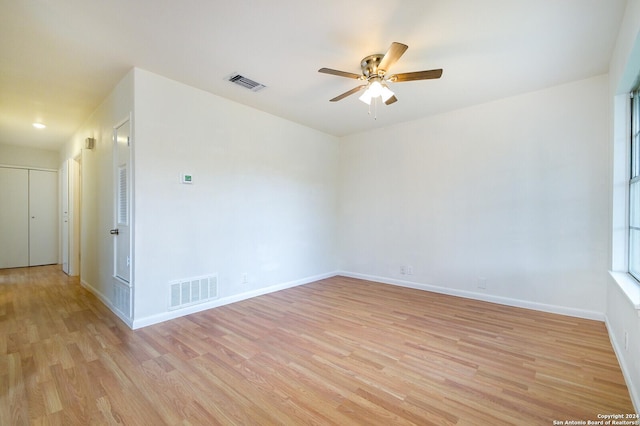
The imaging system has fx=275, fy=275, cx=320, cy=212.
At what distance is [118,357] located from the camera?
228 cm

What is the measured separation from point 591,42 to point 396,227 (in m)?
3.06

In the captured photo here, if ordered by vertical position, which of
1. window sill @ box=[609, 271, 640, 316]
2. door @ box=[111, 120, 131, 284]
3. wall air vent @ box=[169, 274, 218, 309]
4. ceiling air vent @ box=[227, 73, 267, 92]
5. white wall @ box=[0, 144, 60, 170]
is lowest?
wall air vent @ box=[169, 274, 218, 309]

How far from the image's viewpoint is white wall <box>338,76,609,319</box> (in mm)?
3115

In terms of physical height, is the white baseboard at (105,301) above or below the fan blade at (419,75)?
below

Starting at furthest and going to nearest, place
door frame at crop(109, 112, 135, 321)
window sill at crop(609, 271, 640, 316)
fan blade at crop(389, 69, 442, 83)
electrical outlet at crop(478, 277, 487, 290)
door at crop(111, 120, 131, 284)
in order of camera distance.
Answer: electrical outlet at crop(478, 277, 487, 290) < door at crop(111, 120, 131, 284) < door frame at crop(109, 112, 135, 321) < fan blade at crop(389, 69, 442, 83) < window sill at crop(609, 271, 640, 316)

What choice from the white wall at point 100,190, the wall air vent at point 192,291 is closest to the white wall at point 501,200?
the wall air vent at point 192,291

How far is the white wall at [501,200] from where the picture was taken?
10.2 ft

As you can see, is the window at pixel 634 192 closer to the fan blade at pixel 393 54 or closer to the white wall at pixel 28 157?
the fan blade at pixel 393 54

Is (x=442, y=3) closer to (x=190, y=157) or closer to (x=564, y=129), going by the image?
(x=564, y=129)

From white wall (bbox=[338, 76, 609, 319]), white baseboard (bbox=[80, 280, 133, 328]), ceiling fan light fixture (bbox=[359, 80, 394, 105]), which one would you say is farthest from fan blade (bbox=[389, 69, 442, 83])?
white baseboard (bbox=[80, 280, 133, 328])

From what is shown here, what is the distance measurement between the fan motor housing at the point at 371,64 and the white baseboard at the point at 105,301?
11.5 feet

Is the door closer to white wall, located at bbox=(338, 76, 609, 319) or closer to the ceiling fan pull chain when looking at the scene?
the ceiling fan pull chain

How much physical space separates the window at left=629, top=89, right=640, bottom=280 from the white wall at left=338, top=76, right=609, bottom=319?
628 mm

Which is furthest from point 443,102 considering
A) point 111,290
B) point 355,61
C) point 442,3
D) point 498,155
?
point 111,290
